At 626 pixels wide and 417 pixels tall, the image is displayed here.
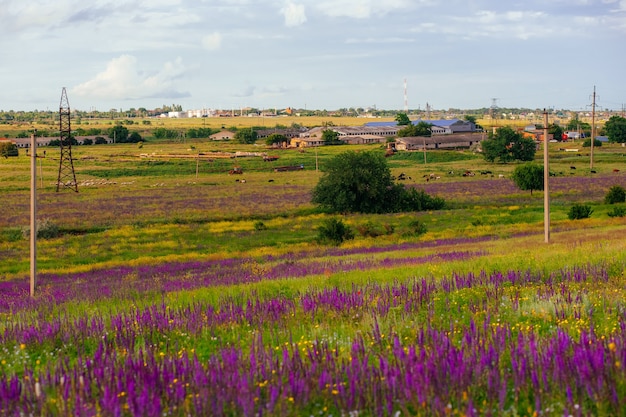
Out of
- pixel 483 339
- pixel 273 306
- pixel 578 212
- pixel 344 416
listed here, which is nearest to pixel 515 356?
pixel 483 339

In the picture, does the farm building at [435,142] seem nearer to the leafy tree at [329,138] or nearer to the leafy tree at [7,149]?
the leafy tree at [329,138]

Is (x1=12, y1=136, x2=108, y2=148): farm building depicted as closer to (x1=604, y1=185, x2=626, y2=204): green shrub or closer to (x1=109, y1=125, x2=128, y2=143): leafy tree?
(x1=109, y1=125, x2=128, y2=143): leafy tree

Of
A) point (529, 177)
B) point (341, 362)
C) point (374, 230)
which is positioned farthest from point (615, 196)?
point (341, 362)

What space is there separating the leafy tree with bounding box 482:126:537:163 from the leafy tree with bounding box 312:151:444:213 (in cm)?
6469

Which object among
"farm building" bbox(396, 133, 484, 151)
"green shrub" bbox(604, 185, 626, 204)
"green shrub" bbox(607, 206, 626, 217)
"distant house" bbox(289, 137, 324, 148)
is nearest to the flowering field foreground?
"green shrub" bbox(607, 206, 626, 217)

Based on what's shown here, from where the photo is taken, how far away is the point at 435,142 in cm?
16888

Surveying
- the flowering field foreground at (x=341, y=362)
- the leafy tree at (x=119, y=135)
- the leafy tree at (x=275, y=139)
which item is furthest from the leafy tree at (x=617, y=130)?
the flowering field foreground at (x=341, y=362)

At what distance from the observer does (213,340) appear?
24.0 feet

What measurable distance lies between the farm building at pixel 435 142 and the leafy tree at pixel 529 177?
81.8m

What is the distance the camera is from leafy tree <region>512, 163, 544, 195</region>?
71938mm

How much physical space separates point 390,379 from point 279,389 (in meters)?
0.75

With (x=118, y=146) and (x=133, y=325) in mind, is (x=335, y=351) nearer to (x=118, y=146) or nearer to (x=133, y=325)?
(x=133, y=325)

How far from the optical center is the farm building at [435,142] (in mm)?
161750

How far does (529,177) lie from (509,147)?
185ft
